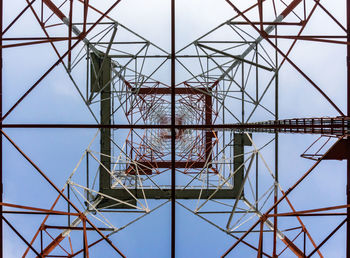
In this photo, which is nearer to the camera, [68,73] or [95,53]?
[68,73]

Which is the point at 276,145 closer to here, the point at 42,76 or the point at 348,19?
the point at 348,19

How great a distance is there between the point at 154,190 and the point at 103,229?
4819 mm

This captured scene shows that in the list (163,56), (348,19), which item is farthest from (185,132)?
(348,19)

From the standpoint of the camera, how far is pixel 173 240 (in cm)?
613

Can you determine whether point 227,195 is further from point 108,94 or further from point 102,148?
point 108,94

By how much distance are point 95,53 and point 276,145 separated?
8.72 m

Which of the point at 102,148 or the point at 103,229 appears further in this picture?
the point at 102,148

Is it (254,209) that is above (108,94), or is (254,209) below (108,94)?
below

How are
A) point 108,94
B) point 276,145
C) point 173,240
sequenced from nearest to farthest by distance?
1. point 173,240
2. point 276,145
3. point 108,94

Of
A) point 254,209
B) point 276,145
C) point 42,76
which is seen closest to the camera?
point 42,76

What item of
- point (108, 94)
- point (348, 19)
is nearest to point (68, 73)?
point (108, 94)

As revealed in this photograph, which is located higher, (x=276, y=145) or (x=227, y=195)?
(x=276, y=145)

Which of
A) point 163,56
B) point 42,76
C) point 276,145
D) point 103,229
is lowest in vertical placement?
point 103,229

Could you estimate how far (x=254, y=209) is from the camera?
1098 cm
